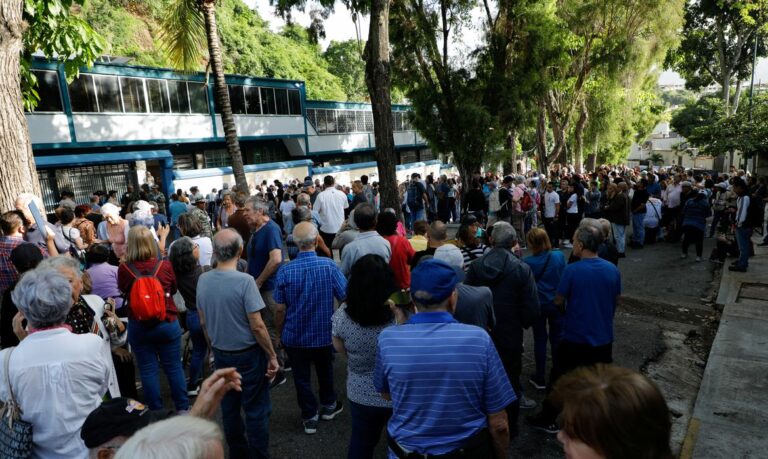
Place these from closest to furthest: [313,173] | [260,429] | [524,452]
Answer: [260,429], [524,452], [313,173]

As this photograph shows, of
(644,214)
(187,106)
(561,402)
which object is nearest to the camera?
(561,402)

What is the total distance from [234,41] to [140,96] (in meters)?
11.7

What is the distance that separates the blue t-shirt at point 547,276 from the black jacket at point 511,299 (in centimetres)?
67

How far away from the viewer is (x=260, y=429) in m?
3.32

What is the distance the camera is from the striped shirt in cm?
202

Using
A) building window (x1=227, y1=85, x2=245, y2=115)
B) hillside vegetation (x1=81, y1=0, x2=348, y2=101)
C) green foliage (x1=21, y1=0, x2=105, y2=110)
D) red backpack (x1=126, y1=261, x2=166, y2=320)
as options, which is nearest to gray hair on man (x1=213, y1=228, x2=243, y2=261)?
red backpack (x1=126, y1=261, x2=166, y2=320)

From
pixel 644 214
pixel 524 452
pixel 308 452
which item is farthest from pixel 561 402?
pixel 644 214

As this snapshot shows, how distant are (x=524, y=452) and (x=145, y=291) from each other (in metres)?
3.22

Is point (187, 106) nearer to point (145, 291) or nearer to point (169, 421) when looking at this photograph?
point (145, 291)

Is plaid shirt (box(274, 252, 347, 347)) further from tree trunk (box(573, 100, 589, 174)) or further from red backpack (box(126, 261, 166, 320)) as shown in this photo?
tree trunk (box(573, 100, 589, 174))

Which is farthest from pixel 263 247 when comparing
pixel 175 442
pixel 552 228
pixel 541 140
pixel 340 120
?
pixel 340 120

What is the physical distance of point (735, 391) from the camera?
4.43 metres

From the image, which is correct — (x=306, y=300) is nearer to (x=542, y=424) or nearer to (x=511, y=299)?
(x=511, y=299)

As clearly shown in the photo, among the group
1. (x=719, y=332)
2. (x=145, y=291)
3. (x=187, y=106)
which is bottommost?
(x=719, y=332)
